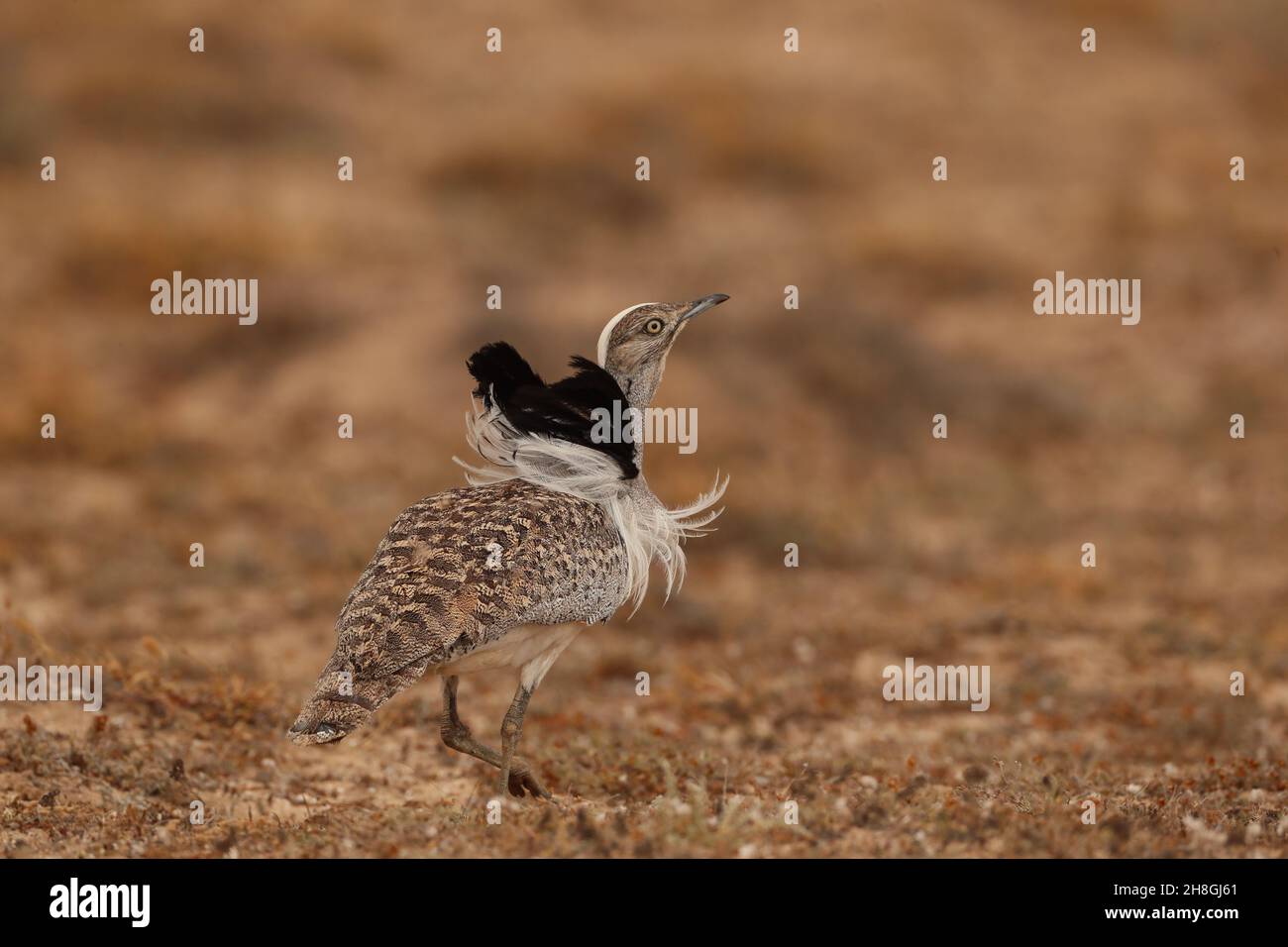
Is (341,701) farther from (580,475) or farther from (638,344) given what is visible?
(638,344)

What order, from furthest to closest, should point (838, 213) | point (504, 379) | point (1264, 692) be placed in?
point (838, 213) → point (1264, 692) → point (504, 379)

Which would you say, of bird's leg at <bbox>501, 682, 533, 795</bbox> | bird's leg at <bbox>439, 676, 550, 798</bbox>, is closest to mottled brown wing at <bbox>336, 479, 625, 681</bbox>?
bird's leg at <bbox>501, 682, 533, 795</bbox>

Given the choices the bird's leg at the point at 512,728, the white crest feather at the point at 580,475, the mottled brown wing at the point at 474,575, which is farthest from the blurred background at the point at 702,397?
the white crest feather at the point at 580,475

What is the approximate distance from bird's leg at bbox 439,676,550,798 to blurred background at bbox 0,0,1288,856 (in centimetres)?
20

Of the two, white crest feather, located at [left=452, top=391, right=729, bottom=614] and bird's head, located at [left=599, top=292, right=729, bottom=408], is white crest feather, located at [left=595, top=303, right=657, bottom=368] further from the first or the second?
white crest feather, located at [left=452, top=391, right=729, bottom=614]

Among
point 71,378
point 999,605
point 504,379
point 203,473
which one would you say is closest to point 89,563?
point 203,473

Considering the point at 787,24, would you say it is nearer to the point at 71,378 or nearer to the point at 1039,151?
the point at 1039,151

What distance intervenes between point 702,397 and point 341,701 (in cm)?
913

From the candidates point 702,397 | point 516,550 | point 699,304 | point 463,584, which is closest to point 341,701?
point 463,584

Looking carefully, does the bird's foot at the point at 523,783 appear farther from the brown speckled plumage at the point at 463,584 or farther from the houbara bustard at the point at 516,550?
the brown speckled plumage at the point at 463,584

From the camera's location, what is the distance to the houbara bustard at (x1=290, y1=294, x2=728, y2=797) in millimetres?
5301

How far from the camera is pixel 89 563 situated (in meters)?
10.3

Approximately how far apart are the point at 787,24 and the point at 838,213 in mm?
5090

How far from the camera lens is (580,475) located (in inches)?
244
